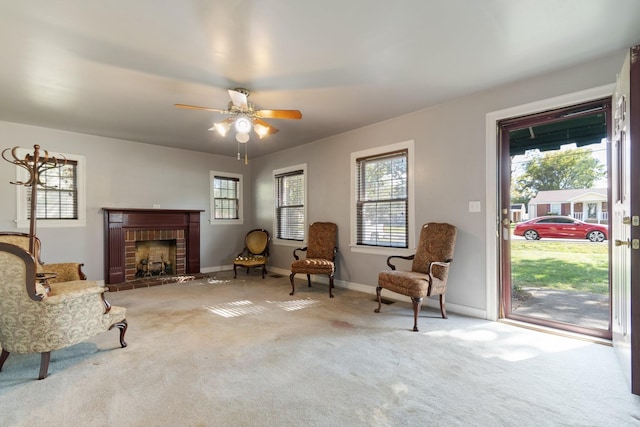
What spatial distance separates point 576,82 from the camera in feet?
9.13

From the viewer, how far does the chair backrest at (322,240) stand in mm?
4873

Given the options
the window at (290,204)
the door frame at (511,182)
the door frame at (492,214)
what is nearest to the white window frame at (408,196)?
the door frame at (492,214)

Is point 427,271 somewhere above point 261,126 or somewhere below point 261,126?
below

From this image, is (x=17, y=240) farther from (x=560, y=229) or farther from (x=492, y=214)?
(x=560, y=229)

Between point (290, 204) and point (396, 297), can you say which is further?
point (290, 204)

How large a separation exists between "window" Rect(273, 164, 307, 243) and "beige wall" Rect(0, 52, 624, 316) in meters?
0.19

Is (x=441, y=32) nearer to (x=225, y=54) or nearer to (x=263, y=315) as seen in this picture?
(x=225, y=54)

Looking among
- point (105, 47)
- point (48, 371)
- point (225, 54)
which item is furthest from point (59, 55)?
point (48, 371)

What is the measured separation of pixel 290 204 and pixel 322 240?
1357 millimetres

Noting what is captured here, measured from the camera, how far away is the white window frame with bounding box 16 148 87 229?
4.38 m

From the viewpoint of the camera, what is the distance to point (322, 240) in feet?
16.4

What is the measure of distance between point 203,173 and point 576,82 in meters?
6.01

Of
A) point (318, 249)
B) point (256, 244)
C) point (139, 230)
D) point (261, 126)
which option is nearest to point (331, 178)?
point (318, 249)

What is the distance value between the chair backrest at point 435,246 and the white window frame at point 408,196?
11.4 inches
